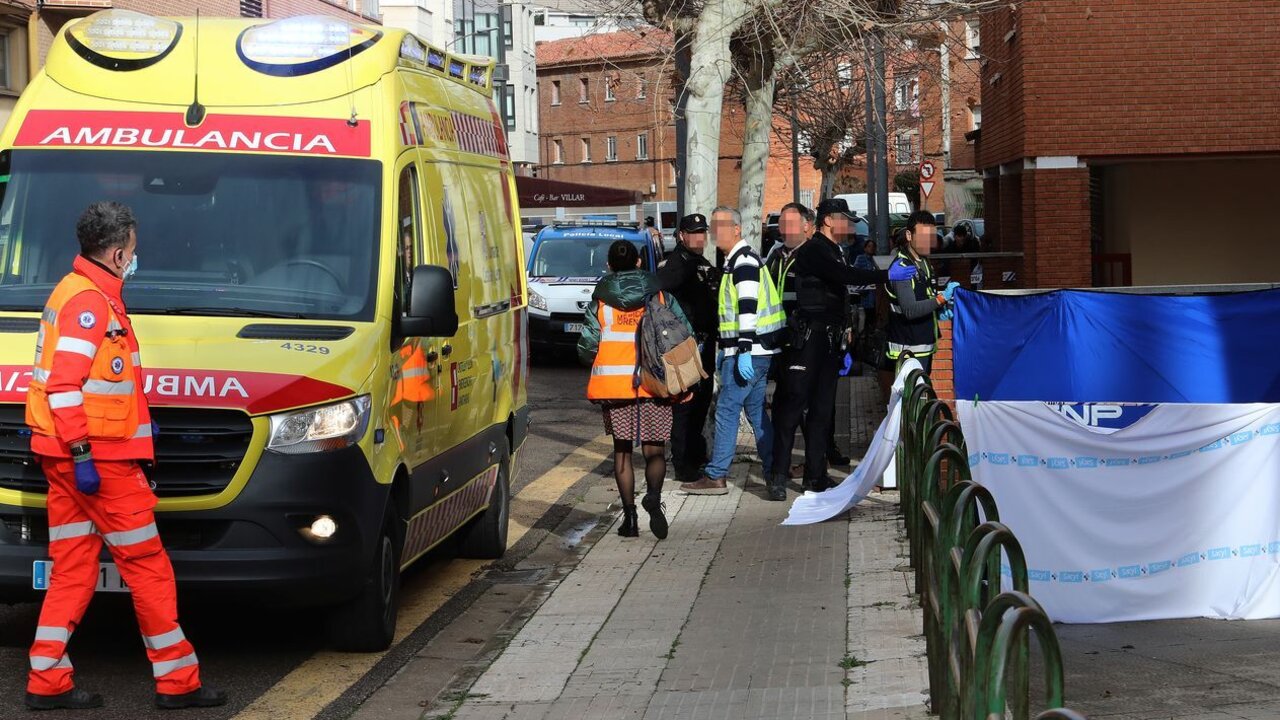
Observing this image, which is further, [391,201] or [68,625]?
[391,201]

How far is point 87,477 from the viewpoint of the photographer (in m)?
5.98

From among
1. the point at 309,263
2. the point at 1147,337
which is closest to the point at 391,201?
the point at 309,263

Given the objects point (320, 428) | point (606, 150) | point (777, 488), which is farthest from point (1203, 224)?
point (606, 150)

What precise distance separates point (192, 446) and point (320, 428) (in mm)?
487

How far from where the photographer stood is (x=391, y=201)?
24.5ft

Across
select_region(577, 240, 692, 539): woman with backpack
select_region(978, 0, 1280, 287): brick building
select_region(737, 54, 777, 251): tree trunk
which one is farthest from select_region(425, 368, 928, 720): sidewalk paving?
select_region(978, 0, 1280, 287): brick building

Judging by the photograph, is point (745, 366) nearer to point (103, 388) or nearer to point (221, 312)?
point (221, 312)

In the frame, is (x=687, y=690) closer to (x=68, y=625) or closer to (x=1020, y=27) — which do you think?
(x=68, y=625)

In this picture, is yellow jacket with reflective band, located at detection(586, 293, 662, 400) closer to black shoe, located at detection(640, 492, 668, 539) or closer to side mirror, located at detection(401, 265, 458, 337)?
black shoe, located at detection(640, 492, 668, 539)

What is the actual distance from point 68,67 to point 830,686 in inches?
171

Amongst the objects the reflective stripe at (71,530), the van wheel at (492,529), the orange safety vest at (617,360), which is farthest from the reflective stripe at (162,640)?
the orange safety vest at (617,360)

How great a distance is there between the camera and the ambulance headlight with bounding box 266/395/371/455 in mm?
6566

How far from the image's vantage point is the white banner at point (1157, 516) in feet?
28.8

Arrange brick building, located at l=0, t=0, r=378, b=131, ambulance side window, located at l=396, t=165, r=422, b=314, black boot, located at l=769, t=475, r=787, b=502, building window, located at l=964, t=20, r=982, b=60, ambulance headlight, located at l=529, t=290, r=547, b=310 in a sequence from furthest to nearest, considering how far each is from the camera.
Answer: brick building, located at l=0, t=0, r=378, b=131 → ambulance headlight, located at l=529, t=290, r=547, b=310 → building window, located at l=964, t=20, r=982, b=60 → black boot, located at l=769, t=475, r=787, b=502 → ambulance side window, located at l=396, t=165, r=422, b=314
